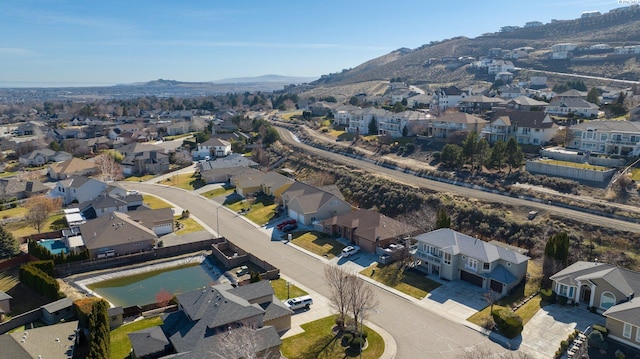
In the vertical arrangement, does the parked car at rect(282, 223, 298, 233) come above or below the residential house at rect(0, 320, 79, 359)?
below

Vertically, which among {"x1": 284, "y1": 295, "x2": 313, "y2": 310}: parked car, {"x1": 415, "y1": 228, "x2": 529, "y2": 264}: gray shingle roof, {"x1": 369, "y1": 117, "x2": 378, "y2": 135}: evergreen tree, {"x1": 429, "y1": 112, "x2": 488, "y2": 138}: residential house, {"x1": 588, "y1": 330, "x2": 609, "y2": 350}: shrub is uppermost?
{"x1": 429, "y1": 112, "x2": 488, "y2": 138}: residential house

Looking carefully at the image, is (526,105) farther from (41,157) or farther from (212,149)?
(41,157)

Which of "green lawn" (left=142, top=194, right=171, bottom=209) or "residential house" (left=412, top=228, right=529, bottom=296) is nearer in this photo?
"residential house" (left=412, top=228, right=529, bottom=296)

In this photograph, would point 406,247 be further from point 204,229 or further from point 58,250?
point 58,250

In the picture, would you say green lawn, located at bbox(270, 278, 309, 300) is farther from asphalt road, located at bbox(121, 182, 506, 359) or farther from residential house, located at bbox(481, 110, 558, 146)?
residential house, located at bbox(481, 110, 558, 146)

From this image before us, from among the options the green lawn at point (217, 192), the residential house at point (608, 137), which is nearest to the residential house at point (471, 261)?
the residential house at point (608, 137)

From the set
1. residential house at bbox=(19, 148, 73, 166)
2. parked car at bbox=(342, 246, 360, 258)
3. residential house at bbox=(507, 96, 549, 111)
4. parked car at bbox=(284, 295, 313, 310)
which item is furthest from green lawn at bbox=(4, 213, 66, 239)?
residential house at bbox=(507, 96, 549, 111)

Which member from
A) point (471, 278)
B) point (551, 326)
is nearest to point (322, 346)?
point (471, 278)
